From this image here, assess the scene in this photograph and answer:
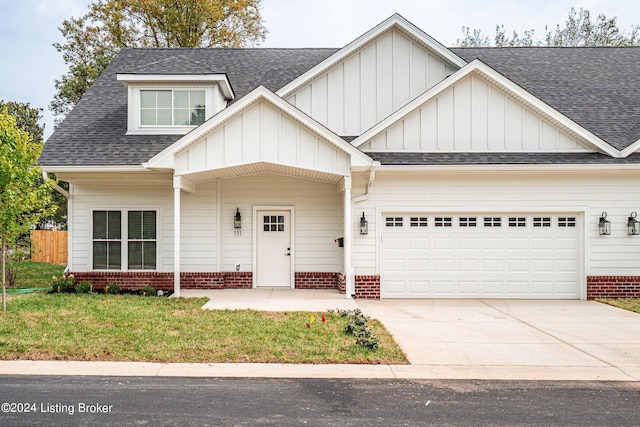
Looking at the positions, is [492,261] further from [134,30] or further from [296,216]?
[134,30]

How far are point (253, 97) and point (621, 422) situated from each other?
27.7ft

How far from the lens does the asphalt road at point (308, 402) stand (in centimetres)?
435

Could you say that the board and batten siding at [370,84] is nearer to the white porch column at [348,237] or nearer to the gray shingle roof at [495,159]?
the gray shingle roof at [495,159]

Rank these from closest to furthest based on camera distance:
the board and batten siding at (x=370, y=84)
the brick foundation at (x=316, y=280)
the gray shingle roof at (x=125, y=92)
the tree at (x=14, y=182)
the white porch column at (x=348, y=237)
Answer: the tree at (x=14, y=182) → the white porch column at (x=348, y=237) → the gray shingle roof at (x=125, y=92) → the brick foundation at (x=316, y=280) → the board and batten siding at (x=370, y=84)

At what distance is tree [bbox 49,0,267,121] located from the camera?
1002 inches

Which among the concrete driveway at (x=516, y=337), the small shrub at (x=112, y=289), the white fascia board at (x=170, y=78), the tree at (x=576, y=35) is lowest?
the concrete driveway at (x=516, y=337)

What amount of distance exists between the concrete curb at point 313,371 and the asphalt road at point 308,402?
167 mm

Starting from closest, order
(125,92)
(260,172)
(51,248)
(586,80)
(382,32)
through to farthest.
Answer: (260,172)
(382,32)
(125,92)
(586,80)
(51,248)

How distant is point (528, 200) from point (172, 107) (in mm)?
9636

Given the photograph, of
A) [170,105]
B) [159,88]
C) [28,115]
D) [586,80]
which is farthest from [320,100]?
[28,115]

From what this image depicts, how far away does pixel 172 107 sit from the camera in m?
12.8

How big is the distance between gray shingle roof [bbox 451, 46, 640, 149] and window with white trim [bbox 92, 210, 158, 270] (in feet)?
37.7

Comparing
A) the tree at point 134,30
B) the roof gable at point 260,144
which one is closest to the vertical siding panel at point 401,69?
the roof gable at point 260,144

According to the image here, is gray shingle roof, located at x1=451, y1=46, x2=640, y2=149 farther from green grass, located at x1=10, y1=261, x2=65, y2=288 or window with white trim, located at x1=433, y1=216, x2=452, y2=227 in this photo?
green grass, located at x1=10, y1=261, x2=65, y2=288
